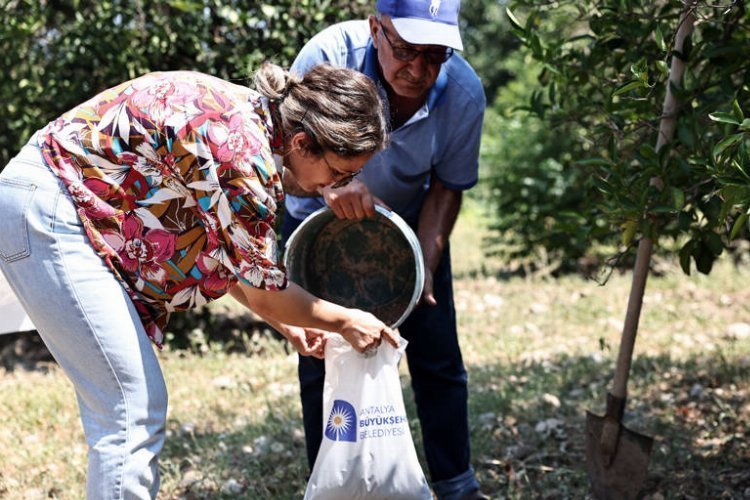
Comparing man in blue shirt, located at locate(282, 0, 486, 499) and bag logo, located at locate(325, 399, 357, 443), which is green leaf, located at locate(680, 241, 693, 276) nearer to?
man in blue shirt, located at locate(282, 0, 486, 499)

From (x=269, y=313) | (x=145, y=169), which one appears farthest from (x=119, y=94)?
(x=269, y=313)

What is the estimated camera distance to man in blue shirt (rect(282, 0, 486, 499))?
2877 mm

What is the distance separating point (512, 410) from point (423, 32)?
6.73ft

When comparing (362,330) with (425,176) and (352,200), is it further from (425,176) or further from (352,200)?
(425,176)

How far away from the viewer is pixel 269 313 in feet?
8.36

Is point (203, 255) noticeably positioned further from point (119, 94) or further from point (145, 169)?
point (119, 94)

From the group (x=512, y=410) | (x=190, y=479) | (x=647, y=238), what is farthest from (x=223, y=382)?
(x=647, y=238)

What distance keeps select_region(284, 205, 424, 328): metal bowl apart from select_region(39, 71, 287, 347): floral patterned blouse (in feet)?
2.37

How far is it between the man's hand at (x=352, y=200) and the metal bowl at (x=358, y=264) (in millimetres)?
146

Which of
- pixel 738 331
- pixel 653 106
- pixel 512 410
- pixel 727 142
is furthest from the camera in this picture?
pixel 738 331

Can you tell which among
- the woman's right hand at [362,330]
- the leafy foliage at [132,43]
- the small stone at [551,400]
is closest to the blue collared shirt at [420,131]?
the woman's right hand at [362,330]

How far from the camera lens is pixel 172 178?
231 centimetres

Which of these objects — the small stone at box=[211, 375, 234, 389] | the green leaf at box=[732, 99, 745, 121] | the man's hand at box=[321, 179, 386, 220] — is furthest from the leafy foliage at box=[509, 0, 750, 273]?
the small stone at box=[211, 375, 234, 389]

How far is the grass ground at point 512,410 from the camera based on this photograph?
3.67m
